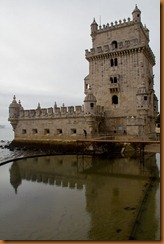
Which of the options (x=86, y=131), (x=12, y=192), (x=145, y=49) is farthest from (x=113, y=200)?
(x=145, y=49)

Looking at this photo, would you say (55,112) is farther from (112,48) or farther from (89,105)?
(112,48)

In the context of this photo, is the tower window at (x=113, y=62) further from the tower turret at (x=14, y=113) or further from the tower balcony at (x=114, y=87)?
the tower turret at (x=14, y=113)

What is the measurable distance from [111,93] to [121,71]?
2.82 metres

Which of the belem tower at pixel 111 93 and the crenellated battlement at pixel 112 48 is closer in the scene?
the belem tower at pixel 111 93

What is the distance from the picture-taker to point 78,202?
1059cm

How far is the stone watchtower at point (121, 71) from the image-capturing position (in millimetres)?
24984

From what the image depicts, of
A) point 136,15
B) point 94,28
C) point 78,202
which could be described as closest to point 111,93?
point 94,28

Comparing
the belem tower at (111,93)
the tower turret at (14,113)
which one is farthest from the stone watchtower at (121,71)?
the tower turret at (14,113)

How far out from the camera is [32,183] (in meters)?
14.1

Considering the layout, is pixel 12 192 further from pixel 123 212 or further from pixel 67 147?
pixel 67 147

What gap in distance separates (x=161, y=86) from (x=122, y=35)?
2481cm

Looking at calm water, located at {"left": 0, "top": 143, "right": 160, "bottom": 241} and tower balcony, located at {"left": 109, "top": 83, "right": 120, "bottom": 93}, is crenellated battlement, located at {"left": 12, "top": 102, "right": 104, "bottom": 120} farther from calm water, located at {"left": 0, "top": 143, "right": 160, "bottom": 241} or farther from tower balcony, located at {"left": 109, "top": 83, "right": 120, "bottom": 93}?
calm water, located at {"left": 0, "top": 143, "right": 160, "bottom": 241}

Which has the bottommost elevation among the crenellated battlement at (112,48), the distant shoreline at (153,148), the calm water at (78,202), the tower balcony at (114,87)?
the calm water at (78,202)

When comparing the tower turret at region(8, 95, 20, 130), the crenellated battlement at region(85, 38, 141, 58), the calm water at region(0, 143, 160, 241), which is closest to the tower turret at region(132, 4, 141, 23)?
the crenellated battlement at region(85, 38, 141, 58)
